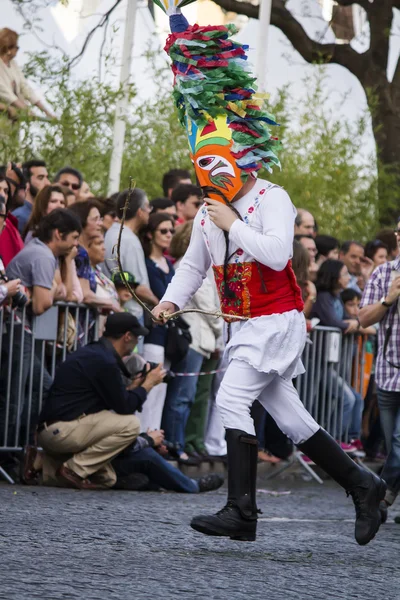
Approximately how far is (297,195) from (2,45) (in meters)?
6.76

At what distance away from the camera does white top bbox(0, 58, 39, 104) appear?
1224cm

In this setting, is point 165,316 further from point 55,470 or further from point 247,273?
point 55,470

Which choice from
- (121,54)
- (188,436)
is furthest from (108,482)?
(121,54)

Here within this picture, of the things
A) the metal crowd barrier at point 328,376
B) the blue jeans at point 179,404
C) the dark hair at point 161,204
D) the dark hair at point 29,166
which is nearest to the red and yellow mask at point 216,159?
the blue jeans at point 179,404

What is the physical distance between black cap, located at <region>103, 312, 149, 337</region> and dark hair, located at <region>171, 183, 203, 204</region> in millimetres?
3119

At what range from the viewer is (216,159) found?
614 centimetres

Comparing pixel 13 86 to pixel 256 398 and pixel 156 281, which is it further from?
pixel 256 398

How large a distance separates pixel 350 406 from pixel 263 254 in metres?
6.59

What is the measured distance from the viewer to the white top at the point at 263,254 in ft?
19.2

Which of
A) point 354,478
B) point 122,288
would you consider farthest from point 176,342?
point 354,478

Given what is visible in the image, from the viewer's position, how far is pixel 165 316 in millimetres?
6051

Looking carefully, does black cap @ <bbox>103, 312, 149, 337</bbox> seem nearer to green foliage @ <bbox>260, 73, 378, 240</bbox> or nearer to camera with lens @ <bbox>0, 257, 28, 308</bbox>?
camera with lens @ <bbox>0, 257, 28, 308</bbox>

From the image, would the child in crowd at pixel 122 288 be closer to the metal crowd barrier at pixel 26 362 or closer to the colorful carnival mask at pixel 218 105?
the metal crowd barrier at pixel 26 362

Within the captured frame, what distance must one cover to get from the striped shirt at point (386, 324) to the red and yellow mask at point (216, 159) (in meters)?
2.56
